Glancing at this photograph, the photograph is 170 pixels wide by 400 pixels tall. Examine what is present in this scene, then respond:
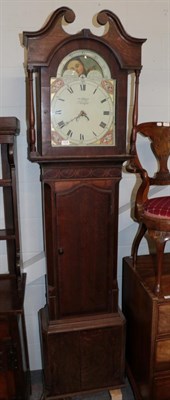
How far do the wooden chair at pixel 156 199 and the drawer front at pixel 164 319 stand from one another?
0.07 meters

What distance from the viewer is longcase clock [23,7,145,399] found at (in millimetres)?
1333

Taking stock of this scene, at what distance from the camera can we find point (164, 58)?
1694mm

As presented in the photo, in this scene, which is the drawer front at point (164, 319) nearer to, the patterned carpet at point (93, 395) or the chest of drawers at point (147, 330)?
the chest of drawers at point (147, 330)

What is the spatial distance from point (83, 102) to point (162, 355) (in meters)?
1.22

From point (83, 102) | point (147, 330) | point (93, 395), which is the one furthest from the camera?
point (93, 395)

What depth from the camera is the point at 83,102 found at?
139 centimetres

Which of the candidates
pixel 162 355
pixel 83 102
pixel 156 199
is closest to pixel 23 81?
pixel 83 102

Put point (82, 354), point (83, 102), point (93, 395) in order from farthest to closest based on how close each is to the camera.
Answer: point (93, 395), point (82, 354), point (83, 102)

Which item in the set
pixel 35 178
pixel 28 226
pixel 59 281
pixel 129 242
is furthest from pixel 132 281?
pixel 35 178

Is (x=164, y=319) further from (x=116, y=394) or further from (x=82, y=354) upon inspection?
(x=116, y=394)

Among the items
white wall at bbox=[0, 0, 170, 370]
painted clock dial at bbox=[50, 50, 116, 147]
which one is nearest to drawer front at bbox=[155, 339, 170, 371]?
white wall at bbox=[0, 0, 170, 370]

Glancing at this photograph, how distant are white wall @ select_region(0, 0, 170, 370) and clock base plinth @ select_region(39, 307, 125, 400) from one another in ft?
0.97

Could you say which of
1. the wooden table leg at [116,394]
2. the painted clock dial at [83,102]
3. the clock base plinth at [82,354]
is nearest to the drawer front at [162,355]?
the clock base plinth at [82,354]

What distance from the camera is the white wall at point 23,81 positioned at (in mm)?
1541
